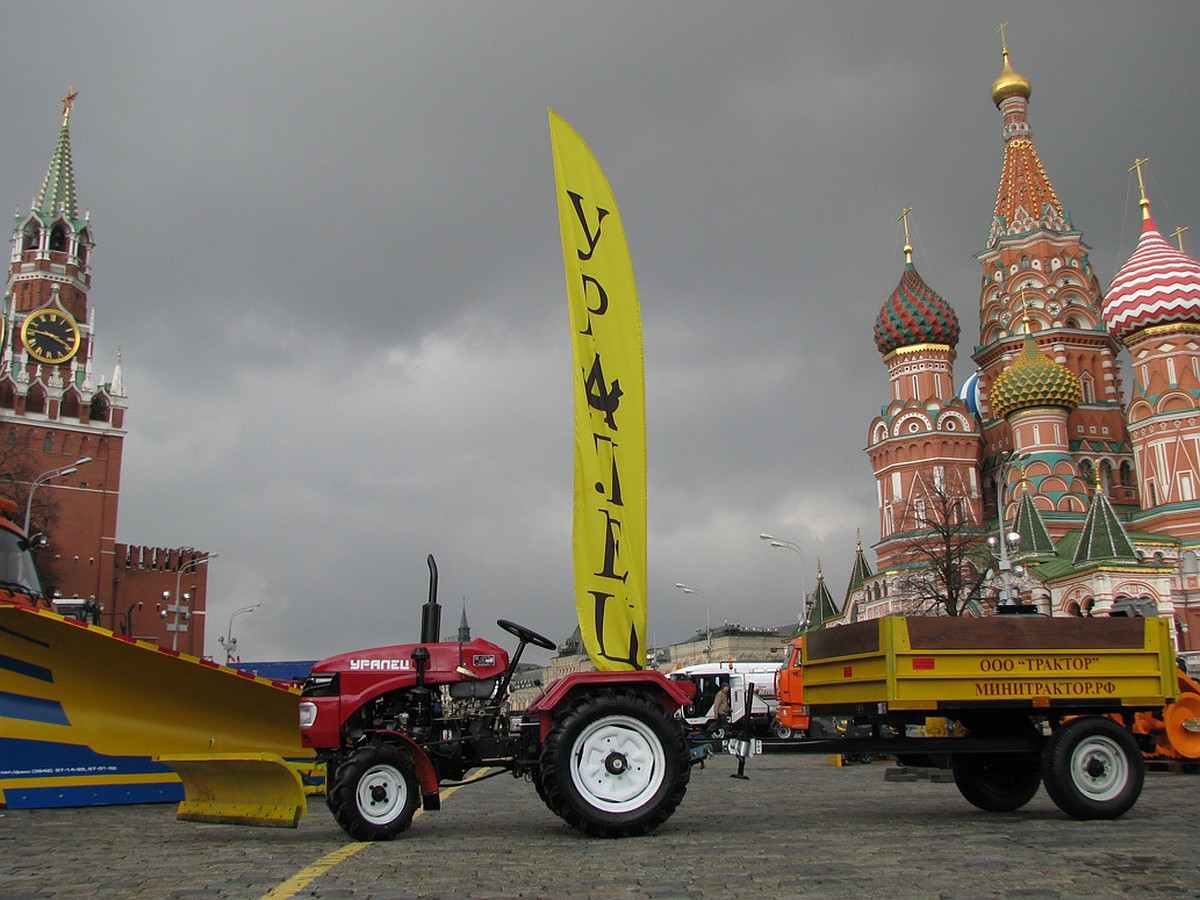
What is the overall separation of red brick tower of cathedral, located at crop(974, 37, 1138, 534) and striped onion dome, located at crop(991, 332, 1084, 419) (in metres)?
1.29

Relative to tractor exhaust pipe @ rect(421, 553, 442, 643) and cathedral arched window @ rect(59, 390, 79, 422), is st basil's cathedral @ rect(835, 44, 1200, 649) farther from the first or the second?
cathedral arched window @ rect(59, 390, 79, 422)

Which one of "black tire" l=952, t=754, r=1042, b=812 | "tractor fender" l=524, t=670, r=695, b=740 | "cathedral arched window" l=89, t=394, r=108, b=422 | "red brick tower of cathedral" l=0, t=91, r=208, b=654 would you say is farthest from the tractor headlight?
"cathedral arched window" l=89, t=394, r=108, b=422

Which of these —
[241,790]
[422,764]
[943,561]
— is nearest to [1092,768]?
[422,764]

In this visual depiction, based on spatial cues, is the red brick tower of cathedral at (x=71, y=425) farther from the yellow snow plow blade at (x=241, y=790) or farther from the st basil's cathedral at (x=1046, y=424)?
the yellow snow plow blade at (x=241, y=790)

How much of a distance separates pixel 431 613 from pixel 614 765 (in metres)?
2.10

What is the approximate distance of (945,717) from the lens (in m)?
10.5

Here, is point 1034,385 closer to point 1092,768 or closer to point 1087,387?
point 1087,387

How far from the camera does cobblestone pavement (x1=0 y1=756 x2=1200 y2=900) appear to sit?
6.23 metres

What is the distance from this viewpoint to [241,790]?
9133mm

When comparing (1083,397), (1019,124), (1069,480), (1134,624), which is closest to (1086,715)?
(1134,624)

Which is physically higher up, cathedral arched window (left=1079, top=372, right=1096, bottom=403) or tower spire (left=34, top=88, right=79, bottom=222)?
tower spire (left=34, top=88, right=79, bottom=222)

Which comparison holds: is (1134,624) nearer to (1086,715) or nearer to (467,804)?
(1086,715)

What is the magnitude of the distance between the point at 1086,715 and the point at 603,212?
682 cm

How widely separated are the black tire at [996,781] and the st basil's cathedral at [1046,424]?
39.6 m
